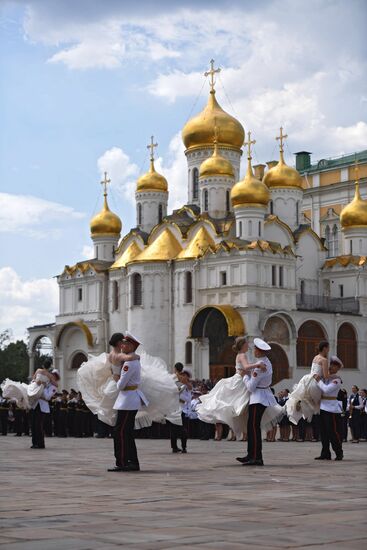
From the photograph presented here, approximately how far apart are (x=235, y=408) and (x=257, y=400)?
18.9 inches

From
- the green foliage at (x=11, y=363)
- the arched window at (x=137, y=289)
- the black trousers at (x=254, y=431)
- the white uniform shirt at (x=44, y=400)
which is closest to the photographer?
the black trousers at (x=254, y=431)

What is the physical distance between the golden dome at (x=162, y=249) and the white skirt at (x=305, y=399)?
39951 millimetres

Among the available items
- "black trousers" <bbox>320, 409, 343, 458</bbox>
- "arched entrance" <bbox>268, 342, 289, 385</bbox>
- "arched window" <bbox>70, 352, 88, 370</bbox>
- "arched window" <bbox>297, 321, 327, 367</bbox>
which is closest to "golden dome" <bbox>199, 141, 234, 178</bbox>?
"arched window" <bbox>297, 321, 327, 367</bbox>

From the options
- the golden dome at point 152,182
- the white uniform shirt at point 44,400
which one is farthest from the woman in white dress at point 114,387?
the golden dome at point 152,182

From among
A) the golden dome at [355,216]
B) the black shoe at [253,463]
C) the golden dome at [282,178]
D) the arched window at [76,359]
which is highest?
the golden dome at [282,178]

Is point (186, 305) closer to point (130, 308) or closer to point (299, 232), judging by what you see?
point (130, 308)

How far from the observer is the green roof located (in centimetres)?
7300

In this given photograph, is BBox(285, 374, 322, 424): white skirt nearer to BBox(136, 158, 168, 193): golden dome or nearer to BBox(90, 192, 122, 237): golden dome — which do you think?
BBox(136, 158, 168, 193): golden dome

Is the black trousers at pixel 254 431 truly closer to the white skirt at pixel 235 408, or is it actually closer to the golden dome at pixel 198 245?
the white skirt at pixel 235 408

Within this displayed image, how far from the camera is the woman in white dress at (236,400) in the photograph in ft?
45.8

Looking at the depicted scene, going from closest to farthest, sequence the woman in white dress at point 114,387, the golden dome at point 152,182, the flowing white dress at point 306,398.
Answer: the woman in white dress at point 114,387 < the flowing white dress at point 306,398 < the golden dome at point 152,182

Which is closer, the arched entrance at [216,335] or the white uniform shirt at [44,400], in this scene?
the white uniform shirt at [44,400]

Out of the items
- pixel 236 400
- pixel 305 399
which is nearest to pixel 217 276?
pixel 305 399

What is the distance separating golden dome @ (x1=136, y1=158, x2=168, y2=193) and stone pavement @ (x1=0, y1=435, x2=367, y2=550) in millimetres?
49492
